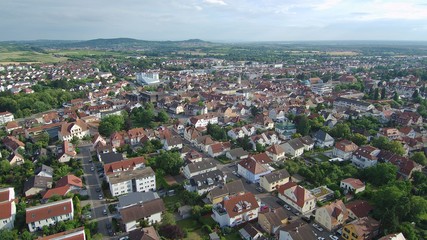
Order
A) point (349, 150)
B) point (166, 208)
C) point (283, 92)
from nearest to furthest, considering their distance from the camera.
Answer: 1. point (166, 208)
2. point (349, 150)
3. point (283, 92)

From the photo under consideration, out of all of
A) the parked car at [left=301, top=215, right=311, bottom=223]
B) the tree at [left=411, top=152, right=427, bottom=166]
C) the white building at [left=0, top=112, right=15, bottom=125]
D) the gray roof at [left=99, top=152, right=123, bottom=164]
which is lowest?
the parked car at [left=301, top=215, right=311, bottom=223]

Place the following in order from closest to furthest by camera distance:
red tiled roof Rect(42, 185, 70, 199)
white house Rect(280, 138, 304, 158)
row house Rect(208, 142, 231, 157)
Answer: red tiled roof Rect(42, 185, 70, 199) → white house Rect(280, 138, 304, 158) → row house Rect(208, 142, 231, 157)

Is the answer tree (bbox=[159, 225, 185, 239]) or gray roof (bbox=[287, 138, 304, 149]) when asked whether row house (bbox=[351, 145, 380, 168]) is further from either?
tree (bbox=[159, 225, 185, 239])

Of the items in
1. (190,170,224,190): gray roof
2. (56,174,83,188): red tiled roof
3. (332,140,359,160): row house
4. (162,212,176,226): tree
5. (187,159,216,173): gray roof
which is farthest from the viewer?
(332,140,359,160): row house

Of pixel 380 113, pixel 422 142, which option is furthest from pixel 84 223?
pixel 380 113

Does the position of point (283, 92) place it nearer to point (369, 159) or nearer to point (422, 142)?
point (422, 142)

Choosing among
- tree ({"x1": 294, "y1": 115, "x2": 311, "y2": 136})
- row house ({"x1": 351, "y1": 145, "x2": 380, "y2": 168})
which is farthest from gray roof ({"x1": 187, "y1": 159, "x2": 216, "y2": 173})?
row house ({"x1": 351, "y1": 145, "x2": 380, "y2": 168})

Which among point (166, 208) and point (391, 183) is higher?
point (391, 183)
